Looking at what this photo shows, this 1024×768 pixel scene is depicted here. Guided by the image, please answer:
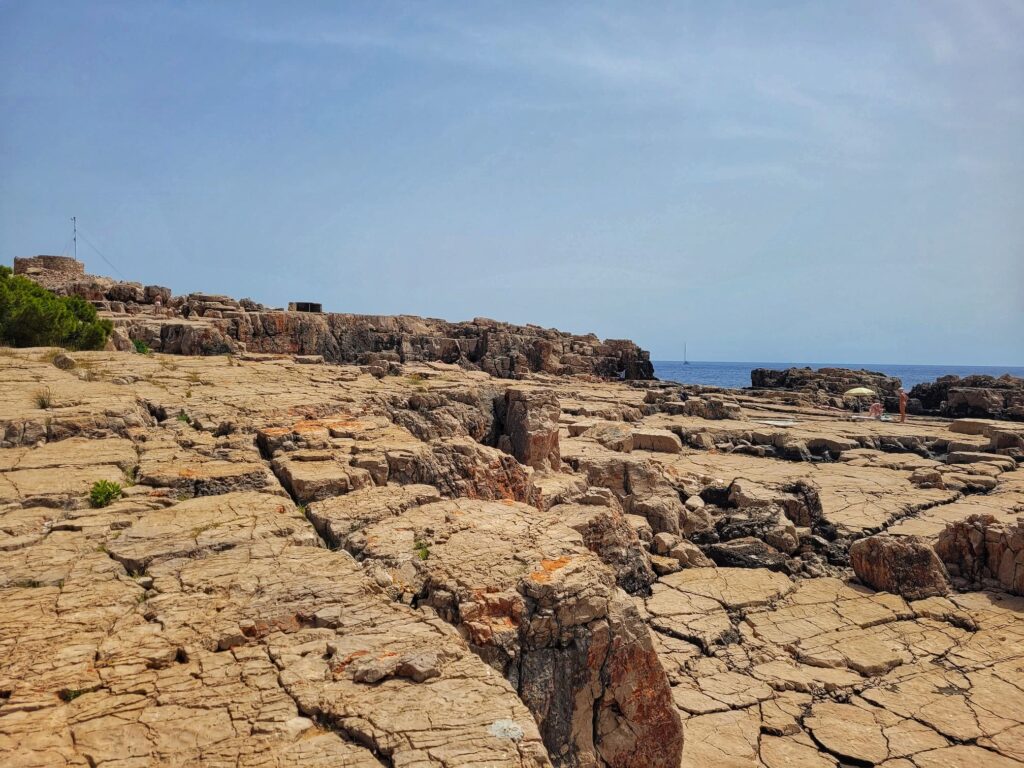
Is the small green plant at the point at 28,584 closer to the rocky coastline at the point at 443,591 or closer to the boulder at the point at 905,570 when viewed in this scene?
the rocky coastline at the point at 443,591

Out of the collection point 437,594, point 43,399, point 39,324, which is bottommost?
point 437,594

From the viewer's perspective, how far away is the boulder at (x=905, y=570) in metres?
9.69

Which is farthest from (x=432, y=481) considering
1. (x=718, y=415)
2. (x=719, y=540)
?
(x=718, y=415)

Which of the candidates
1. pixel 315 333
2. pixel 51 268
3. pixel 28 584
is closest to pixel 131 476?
pixel 28 584

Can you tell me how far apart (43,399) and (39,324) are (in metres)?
8.57

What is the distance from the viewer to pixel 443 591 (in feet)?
15.5

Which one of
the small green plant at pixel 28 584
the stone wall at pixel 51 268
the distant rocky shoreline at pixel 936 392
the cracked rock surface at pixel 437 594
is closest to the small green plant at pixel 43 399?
the cracked rock surface at pixel 437 594

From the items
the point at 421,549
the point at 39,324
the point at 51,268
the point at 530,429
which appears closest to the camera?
the point at 421,549

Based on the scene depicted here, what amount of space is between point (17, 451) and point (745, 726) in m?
8.07

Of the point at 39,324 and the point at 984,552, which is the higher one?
the point at 39,324

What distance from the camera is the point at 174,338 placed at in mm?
16438

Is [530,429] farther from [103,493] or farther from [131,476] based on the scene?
[103,493]

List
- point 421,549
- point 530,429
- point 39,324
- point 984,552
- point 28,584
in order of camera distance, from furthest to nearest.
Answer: point 39,324 → point 530,429 → point 984,552 → point 421,549 → point 28,584

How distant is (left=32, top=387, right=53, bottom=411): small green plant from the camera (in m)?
7.78
